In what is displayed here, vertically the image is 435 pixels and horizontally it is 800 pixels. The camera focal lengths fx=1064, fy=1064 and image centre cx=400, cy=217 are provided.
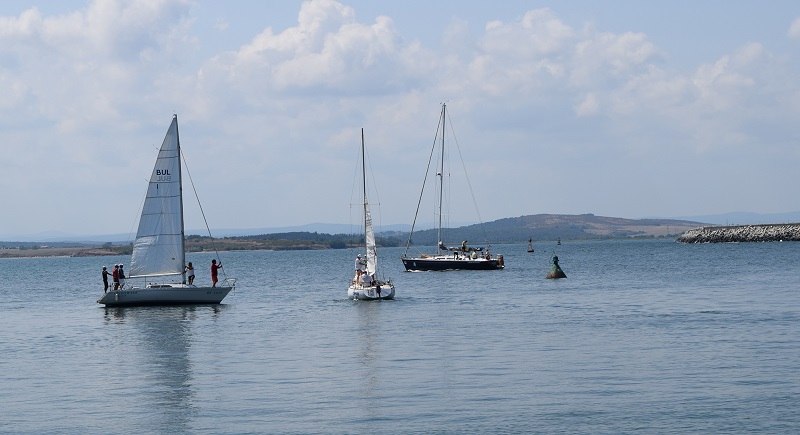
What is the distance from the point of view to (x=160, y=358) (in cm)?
3059

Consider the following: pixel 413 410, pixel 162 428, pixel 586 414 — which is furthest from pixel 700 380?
pixel 162 428

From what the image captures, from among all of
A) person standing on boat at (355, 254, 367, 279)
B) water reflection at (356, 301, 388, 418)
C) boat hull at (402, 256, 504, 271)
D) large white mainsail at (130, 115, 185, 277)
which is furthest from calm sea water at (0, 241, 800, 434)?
boat hull at (402, 256, 504, 271)

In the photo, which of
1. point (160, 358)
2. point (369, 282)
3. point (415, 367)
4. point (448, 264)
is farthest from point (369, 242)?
point (448, 264)

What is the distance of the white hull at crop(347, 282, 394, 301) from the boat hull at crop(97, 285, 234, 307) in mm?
6563

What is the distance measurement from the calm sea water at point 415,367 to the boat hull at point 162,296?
738 millimetres

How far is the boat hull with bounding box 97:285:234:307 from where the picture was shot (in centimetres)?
4869

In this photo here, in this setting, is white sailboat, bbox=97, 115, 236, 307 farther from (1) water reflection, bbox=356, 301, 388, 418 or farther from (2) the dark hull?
(2) the dark hull

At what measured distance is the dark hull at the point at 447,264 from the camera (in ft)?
284

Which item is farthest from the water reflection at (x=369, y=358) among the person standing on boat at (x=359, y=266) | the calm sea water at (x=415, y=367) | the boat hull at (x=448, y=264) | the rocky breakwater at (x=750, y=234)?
the rocky breakwater at (x=750, y=234)

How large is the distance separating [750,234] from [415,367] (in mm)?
165476

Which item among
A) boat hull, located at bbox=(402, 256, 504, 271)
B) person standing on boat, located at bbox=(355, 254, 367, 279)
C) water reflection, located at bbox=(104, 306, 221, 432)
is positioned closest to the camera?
water reflection, located at bbox=(104, 306, 221, 432)

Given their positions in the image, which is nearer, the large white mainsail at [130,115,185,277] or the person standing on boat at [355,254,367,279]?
the large white mainsail at [130,115,185,277]

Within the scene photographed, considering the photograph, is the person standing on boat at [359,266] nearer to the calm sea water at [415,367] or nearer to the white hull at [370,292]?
the white hull at [370,292]

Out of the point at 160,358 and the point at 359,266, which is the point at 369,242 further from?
the point at 160,358
